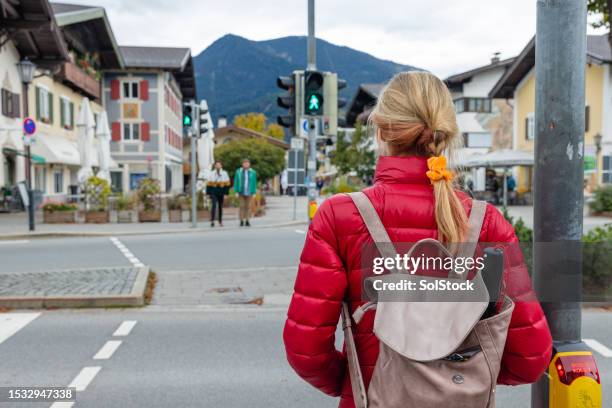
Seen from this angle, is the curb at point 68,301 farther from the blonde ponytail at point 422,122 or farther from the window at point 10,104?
the window at point 10,104

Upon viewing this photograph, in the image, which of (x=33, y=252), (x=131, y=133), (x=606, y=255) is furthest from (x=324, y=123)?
(x=131, y=133)

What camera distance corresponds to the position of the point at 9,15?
83.5 ft

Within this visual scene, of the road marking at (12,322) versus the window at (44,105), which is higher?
the window at (44,105)

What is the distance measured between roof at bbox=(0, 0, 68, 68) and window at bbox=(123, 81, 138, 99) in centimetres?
1820

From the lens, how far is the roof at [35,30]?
2533cm

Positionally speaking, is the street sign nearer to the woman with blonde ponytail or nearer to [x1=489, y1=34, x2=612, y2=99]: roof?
the woman with blonde ponytail

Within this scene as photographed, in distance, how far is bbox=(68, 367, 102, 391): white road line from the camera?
15.4 ft

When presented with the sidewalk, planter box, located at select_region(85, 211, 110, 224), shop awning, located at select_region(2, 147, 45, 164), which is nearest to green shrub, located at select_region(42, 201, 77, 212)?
the sidewalk

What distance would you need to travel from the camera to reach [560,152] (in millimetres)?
2400

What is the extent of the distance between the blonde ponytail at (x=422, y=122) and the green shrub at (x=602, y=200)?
75.0 feet

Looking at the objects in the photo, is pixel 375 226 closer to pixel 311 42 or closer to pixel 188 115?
pixel 311 42

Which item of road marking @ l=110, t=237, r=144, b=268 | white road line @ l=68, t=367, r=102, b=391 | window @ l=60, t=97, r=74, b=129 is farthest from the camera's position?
window @ l=60, t=97, r=74, b=129

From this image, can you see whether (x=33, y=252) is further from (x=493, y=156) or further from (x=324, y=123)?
(x=493, y=156)

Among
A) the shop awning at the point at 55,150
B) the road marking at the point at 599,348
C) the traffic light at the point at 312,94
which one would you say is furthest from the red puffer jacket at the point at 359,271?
the shop awning at the point at 55,150
